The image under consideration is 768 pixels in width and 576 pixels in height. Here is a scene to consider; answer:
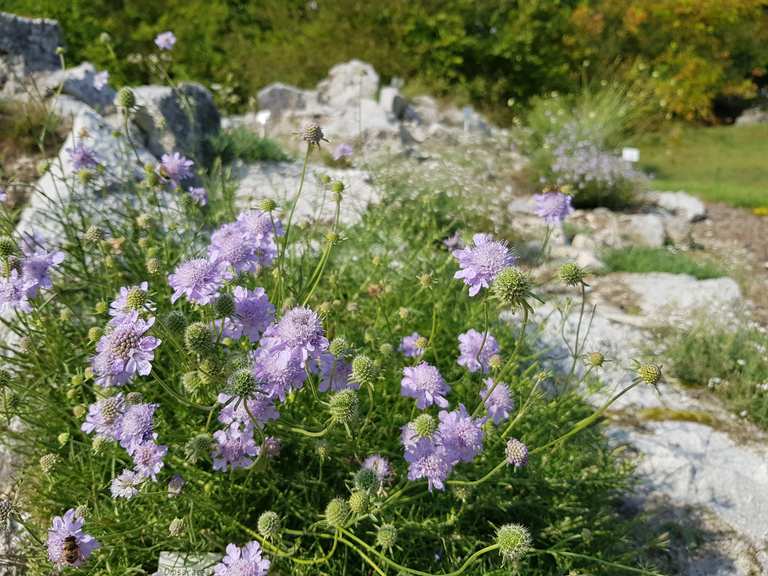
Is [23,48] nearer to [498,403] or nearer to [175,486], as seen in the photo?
[175,486]

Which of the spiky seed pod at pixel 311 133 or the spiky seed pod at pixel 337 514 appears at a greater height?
the spiky seed pod at pixel 311 133

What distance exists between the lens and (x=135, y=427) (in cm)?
166

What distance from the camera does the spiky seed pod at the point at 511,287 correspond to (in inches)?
61.0

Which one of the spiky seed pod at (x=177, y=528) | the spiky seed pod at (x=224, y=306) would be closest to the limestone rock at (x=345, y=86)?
the spiky seed pod at (x=224, y=306)

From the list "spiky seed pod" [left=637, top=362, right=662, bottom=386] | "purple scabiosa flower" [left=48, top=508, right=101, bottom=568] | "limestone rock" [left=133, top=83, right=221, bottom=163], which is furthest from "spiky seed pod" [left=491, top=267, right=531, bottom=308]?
"limestone rock" [left=133, top=83, right=221, bottom=163]

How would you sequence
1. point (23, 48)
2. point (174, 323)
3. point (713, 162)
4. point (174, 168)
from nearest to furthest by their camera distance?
point (174, 323)
point (174, 168)
point (23, 48)
point (713, 162)

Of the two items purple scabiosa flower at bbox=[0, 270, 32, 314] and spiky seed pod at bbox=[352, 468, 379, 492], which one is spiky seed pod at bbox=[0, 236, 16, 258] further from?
spiky seed pod at bbox=[352, 468, 379, 492]

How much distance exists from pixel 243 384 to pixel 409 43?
11910mm

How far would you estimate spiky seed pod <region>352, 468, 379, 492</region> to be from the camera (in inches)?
65.6

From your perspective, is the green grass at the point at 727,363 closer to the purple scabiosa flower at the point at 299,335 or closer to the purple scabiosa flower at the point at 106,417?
the purple scabiosa flower at the point at 299,335

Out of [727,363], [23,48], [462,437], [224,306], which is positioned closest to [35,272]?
[224,306]

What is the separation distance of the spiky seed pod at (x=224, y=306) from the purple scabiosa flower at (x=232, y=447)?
35cm

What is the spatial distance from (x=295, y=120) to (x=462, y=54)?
513 centimetres

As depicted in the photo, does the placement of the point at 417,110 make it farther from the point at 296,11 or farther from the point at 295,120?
the point at 296,11
